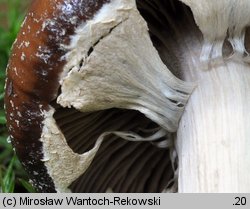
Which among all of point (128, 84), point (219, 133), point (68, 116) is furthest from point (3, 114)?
point (219, 133)

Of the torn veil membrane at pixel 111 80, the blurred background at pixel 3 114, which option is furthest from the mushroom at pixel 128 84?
the blurred background at pixel 3 114

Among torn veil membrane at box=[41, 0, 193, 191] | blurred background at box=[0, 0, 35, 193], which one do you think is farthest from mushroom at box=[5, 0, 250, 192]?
blurred background at box=[0, 0, 35, 193]

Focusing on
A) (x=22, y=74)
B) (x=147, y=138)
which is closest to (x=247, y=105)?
(x=147, y=138)

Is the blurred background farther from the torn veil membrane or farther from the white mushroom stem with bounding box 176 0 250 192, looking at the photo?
the white mushroom stem with bounding box 176 0 250 192

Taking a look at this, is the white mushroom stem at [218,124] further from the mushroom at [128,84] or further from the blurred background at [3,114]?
the blurred background at [3,114]

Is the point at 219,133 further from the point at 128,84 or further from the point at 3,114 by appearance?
the point at 3,114
